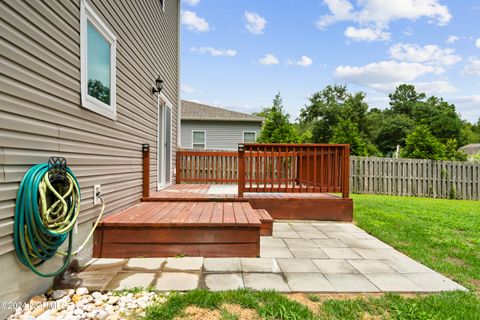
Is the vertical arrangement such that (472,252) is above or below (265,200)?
below

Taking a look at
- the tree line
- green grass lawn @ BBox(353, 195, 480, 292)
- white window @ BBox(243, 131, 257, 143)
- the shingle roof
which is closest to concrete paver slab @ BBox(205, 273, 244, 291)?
green grass lawn @ BBox(353, 195, 480, 292)

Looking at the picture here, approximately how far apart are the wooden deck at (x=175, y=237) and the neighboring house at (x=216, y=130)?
1089 cm

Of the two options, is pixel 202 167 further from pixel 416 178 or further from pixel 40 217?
pixel 416 178

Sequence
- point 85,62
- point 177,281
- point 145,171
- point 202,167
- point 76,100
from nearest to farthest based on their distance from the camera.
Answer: point 177,281
point 76,100
point 85,62
point 145,171
point 202,167

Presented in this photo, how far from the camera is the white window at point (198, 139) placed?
13945 mm

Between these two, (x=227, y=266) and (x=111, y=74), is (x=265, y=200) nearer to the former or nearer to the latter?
(x=227, y=266)

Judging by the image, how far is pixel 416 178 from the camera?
361 inches

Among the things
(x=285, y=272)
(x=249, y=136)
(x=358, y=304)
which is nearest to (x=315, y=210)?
(x=285, y=272)

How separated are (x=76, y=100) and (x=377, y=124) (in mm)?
42824

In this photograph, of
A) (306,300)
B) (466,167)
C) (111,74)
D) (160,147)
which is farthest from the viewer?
(466,167)

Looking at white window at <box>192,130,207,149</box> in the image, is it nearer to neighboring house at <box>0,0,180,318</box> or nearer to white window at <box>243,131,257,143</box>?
white window at <box>243,131,257,143</box>

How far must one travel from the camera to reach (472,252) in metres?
3.09

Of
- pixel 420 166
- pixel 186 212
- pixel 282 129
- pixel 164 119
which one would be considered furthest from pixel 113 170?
pixel 420 166

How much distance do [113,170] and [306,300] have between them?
7.98 feet
